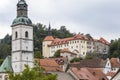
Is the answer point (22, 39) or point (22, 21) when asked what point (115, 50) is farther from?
point (22, 39)

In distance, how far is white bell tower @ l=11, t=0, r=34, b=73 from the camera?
9319cm

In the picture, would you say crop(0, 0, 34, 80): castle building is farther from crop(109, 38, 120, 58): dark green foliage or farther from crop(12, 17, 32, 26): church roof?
crop(109, 38, 120, 58): dark green foliage

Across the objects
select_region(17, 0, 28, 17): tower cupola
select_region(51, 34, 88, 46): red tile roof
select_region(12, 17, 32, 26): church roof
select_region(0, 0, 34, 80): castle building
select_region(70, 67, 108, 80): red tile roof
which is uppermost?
select_region(51, 34, 88, 46): red tile roof

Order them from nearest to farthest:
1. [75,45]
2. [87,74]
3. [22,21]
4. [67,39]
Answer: [87,74] → [22,21] → [75,45] → [67,39]


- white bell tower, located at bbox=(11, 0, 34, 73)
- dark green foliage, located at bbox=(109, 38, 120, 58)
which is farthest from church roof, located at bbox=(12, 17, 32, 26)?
dark green foliage, located at bbox=(109, 38, 120, 58)

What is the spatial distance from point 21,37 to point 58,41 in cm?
10233

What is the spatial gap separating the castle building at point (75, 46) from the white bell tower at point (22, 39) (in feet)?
285

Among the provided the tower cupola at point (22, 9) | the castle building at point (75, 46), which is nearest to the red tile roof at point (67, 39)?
the castle building at point (75, 46)

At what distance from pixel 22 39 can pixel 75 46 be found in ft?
311

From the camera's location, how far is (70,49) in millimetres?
189375

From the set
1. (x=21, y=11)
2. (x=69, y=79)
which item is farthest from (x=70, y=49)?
(x=69, y=79)

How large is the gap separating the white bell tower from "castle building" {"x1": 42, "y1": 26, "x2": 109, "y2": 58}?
86.8m

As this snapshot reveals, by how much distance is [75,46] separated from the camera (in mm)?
189125

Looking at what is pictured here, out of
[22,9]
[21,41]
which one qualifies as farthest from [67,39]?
[21,41]
